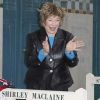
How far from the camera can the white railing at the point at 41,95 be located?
137cm

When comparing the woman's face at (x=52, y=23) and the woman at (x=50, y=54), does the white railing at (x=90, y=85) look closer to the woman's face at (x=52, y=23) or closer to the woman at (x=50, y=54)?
the woman at (x=50, y=54)

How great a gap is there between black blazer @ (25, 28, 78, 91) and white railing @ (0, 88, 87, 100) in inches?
10.6

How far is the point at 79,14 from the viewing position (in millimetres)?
3061

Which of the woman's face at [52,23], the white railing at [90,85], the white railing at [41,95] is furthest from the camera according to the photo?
the white railing at [90,85]

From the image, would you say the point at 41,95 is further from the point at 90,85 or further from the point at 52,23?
the point at 90,85

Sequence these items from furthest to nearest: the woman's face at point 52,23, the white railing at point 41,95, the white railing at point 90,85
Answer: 1. the white railing at point 90,85
2. the woman's face at point 52,23
3. the white railing at point 41,95

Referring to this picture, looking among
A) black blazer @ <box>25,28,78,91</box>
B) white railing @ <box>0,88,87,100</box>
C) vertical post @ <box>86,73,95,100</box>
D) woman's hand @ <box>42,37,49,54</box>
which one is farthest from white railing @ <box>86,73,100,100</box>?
white railing @ <box>0,88,87,100</box>

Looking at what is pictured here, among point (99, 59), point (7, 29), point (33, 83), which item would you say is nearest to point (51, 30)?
point (33, 83)

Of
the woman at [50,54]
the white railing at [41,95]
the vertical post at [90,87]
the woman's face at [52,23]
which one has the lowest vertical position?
the vertical post at [90,87]

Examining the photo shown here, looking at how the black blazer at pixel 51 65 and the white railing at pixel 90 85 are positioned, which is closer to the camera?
the black blazer at pixel 51 65

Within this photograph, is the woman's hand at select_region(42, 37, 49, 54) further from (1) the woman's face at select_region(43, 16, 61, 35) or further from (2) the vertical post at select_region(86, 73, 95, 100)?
(2) the vertical post at select_region(86, 73, 95, 100)

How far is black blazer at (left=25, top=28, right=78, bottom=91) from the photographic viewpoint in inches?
67.5

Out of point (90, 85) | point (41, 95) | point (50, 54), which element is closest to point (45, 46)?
point (50, 54)

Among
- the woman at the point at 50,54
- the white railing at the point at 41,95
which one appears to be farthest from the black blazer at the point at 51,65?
the white railing at the point at 41,95
